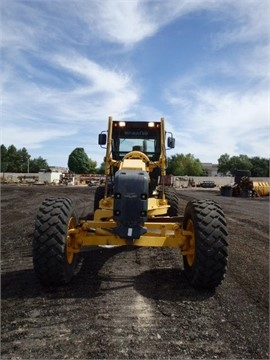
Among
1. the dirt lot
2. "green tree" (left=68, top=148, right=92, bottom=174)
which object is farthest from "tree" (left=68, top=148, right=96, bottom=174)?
the dirt lot

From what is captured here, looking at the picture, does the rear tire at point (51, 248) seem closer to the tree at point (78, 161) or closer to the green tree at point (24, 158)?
the tree at point (78, 161)

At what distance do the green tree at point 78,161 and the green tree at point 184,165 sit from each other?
2352 centimetres

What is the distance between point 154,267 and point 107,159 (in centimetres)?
278

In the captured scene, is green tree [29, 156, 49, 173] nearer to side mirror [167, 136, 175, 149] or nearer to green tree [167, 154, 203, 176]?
green tree [167, 154, 203, 176]

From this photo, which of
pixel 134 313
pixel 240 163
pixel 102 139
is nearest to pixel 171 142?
pixel 102 139

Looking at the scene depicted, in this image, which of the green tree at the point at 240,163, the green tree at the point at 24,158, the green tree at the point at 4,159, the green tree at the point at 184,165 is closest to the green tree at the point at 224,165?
the green tree at the point at 240,163

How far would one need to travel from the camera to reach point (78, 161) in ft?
314

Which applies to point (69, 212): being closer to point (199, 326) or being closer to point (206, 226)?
point (206, 226)

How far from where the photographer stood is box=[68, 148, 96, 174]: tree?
95.4 m

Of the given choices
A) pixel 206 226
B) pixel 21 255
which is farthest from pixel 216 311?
pixel 21 255

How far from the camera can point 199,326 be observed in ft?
13.8

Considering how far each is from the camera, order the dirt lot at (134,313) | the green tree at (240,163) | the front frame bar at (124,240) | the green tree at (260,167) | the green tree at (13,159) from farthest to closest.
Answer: the green tree at (260,167)
the green tree at (240,163)
the green tree at (13,159)
the front frame bar at (124,240)
the dirt lot at (134,313)

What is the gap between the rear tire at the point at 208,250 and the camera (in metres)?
5.19

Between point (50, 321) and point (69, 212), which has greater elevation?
point (69, 212)
